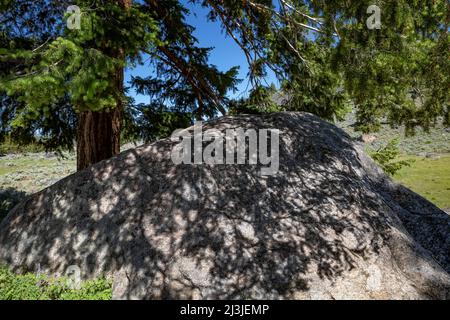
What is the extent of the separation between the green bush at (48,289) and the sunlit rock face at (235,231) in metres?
0.19

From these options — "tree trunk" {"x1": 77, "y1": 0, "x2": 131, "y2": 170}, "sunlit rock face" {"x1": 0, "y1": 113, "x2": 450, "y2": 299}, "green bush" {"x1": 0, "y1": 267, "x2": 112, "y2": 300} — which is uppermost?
"tree trunk" {"x1": 77, "y1": 0, "x2": 131, "y2": 170}

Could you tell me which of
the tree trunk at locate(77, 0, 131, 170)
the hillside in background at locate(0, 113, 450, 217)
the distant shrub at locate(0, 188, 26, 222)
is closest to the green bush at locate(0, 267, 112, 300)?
the tree trunk at locate(77, 0, 131, 170)

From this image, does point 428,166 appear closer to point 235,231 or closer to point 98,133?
point 235,231

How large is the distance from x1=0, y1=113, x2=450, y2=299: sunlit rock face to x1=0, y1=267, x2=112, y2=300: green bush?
0.19 metres

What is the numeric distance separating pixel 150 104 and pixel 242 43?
354 centimetres

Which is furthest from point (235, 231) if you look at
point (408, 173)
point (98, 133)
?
point (408, 173)

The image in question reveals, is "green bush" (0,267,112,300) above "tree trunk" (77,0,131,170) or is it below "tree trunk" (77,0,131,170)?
below

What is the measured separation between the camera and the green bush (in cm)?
449

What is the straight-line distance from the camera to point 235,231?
508cm

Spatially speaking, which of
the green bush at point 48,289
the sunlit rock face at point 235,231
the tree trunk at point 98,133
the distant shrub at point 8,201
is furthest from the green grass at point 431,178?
the distant shrub at point 8,201

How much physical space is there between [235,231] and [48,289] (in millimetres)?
3013

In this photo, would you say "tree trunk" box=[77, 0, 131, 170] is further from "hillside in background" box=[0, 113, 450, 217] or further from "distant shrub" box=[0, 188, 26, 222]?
"distant shrub" box=[0, 188, 26, 222]

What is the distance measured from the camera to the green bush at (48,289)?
14.7 ft

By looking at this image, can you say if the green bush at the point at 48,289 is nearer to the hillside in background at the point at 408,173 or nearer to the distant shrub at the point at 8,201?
the distant shrub at the point at 8,201
